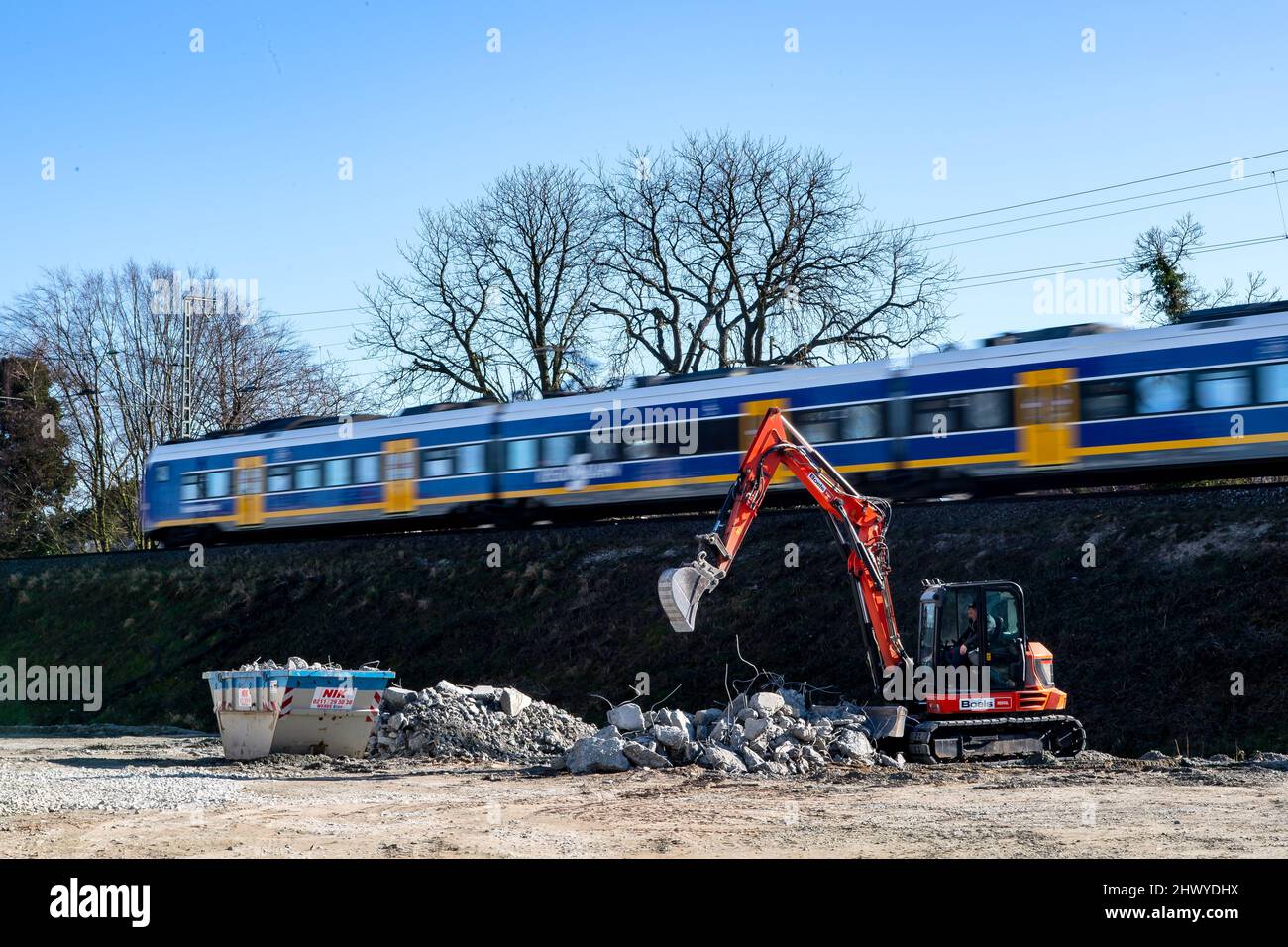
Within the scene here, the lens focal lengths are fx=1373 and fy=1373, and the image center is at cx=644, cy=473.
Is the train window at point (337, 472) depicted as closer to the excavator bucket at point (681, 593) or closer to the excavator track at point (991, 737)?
the excavator bucket at point (681, 593)

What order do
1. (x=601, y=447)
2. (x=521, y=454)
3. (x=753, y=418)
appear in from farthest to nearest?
(x=521, y=454), (x=601, y=447), (x=753, y=418)

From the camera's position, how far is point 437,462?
30984 mm

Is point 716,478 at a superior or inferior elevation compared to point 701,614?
superior

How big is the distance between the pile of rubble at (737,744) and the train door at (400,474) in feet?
48.1

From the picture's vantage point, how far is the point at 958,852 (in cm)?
1057

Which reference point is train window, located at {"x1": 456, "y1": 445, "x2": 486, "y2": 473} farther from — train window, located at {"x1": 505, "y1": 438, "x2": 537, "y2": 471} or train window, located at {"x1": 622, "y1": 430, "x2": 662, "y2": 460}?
train window, located at {"x1": 622, "y1": 430, "x2": 662, "y2": 460}

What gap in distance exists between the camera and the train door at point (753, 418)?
26.5 metres

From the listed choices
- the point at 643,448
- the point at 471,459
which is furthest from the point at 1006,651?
Result: the point at 471,459

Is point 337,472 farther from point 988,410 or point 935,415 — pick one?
point 988,410

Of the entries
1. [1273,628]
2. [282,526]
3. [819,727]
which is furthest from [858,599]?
[282,526]

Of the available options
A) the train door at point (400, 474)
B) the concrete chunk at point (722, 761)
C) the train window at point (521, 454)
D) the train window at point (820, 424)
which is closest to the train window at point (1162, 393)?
the train window at point (820, 424)

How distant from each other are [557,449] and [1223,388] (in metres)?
13.3

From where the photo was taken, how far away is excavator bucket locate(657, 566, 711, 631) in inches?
635

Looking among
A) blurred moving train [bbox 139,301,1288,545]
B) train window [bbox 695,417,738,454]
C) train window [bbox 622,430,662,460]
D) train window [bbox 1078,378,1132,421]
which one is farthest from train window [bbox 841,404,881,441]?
train window [bbox 622,430,662,460]
